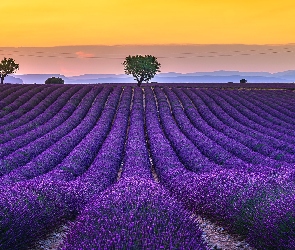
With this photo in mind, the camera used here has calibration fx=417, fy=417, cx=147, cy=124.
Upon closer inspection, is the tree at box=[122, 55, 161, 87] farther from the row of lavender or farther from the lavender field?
the row of lavender

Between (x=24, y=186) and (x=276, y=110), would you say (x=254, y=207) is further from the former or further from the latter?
(x=276, y=110)

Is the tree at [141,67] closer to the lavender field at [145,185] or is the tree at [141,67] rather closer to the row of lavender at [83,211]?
the lavender field at [145,185]

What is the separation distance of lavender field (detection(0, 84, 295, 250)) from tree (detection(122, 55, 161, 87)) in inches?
1097

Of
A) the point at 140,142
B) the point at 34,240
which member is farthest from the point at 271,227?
the point at 140,142

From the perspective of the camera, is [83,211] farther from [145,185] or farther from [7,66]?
[7,66]

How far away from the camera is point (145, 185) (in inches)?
299

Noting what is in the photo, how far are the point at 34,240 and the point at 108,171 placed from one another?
18.0ft

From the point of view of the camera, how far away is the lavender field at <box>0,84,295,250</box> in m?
5.42

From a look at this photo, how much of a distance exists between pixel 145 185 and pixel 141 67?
46869 millimetres

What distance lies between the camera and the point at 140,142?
690 inches

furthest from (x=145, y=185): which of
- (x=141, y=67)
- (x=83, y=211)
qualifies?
(x=141, y=67)

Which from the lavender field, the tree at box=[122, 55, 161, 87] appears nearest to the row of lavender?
the lavender field

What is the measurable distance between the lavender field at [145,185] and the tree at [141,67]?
91.4 feet

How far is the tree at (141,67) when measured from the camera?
53.9 m
